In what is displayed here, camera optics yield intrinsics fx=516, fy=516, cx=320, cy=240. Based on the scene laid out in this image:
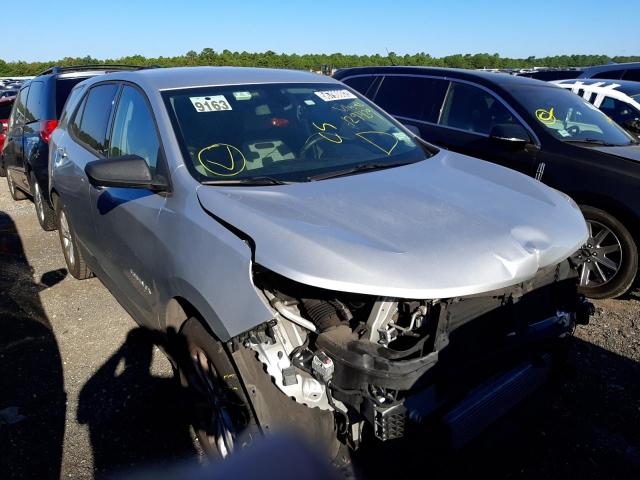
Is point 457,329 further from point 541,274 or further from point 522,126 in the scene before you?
point 522,126

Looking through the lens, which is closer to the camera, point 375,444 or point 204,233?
point 375,444

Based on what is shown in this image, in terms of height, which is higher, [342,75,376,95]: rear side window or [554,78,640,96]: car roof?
[342,75,376,95]: rear side window

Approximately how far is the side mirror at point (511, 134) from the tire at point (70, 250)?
386 cm

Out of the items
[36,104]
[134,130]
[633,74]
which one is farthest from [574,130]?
[633,74]

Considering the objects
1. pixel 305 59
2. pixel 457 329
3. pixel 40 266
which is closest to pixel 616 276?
pixel 457 329

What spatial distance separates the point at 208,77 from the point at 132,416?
6.60 ft

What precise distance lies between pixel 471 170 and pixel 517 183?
263mm

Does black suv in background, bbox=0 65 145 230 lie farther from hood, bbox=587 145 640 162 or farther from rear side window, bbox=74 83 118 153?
hood, bbox=587 145 640 162

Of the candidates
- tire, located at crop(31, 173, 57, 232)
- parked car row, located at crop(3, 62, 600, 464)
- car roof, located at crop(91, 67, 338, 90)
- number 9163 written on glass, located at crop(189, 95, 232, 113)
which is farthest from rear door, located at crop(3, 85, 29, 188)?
number 9163 written on glass, located at crop(189, 95, 232, 113)

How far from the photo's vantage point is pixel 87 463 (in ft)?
8.36

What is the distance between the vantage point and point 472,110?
212 inches

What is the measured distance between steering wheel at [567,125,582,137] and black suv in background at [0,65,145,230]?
5049 millimetres

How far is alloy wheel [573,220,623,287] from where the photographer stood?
14.1 feet

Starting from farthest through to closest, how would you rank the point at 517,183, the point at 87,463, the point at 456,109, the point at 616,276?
the point at 456,109
the point at 616,276
the point at 517,183
the point at 87,463
